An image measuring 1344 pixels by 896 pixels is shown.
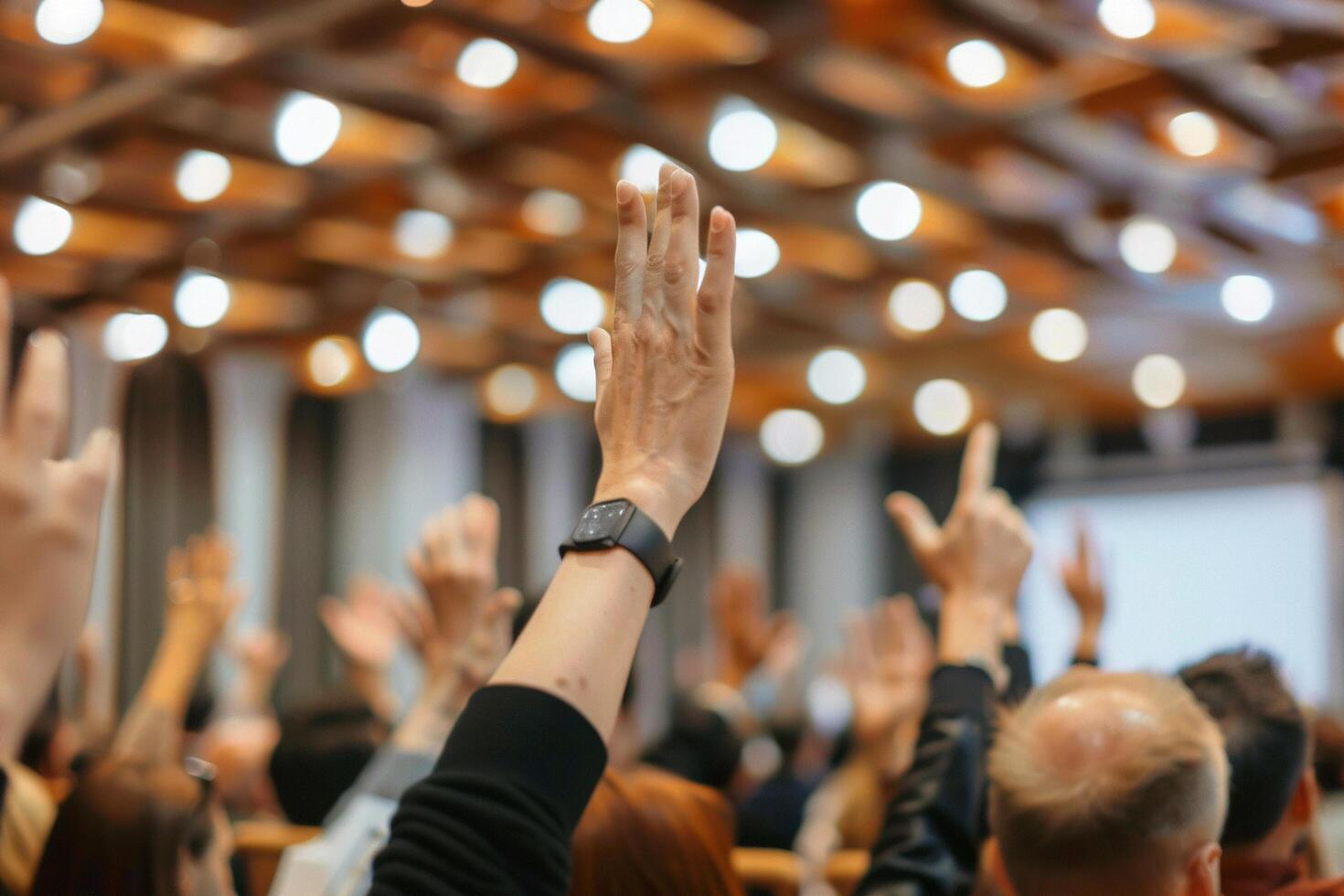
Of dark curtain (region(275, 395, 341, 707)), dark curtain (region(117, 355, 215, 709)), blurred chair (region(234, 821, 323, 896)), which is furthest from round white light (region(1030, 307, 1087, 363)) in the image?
blurred chair (region(234, 821, 323, 896))

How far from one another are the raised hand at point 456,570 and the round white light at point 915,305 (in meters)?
4.85

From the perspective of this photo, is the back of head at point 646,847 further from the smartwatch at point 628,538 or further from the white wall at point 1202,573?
the white wall at point 1202,573

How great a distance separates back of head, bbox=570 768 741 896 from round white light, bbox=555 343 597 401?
6014 mm

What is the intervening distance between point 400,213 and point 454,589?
12.4ft

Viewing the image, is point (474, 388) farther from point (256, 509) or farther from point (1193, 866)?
point (1193, 866)

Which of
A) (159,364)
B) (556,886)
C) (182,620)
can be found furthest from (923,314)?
(556,886)

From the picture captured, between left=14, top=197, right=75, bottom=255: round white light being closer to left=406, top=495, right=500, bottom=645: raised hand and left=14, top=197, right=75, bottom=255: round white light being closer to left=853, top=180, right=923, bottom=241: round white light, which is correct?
left=853, top=180, right=923, bottom=241: round white light

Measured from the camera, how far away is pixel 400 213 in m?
5.50

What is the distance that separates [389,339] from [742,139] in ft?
8.37

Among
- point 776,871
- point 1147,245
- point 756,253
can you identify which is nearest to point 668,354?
point 776,871

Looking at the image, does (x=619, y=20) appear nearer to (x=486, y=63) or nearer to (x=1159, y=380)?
(x=486, y=63)

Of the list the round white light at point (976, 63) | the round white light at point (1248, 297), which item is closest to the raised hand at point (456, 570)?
the round white light at point (976, 63)

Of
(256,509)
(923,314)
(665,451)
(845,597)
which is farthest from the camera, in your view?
(845,597)

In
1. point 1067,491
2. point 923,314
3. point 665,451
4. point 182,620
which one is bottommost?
point 182,620
